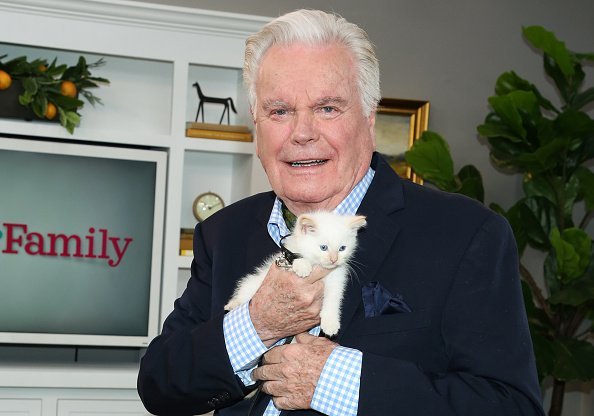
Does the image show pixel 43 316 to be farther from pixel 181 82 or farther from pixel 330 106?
pixel 330 106

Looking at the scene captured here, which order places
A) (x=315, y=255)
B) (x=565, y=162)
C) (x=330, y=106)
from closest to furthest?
(x=315, y=255), (x=330, y=106), (x=565, y=162)

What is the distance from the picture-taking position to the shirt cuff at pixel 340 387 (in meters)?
1.45

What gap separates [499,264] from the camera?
1534 mm

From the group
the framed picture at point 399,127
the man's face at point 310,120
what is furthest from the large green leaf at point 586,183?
the man's face at point 310,120

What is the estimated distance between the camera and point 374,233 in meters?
1.65

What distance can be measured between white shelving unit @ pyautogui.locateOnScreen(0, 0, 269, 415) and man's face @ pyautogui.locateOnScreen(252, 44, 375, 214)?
82.8 inches

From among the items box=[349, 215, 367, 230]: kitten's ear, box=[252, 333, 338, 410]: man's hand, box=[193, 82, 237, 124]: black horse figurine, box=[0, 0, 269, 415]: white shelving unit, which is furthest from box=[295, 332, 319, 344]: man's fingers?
box=[193, 82, 237, 124]: black horse figurine

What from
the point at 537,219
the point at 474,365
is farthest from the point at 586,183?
the point at 474,365

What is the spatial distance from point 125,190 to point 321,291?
250cm

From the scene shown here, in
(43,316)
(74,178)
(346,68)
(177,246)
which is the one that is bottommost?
(43,316)

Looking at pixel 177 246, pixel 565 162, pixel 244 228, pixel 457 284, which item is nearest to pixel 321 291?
pixel 457 284

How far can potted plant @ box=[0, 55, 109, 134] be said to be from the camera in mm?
3617

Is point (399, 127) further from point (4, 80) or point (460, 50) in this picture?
point (4, 80)

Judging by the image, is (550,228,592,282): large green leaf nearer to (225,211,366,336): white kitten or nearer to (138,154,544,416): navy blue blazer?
(138,154,544,416): navy blue blazer
